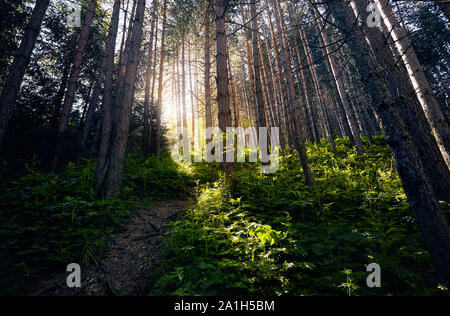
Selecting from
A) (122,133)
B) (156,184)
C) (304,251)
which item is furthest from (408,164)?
(156,184)

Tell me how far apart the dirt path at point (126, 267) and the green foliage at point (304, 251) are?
384 millimetres

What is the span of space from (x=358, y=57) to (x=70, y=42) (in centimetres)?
1465

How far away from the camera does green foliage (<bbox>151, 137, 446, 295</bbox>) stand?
7.10 feet

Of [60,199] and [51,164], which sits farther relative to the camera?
[51,164]

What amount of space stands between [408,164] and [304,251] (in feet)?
5.64

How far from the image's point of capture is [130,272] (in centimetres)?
309

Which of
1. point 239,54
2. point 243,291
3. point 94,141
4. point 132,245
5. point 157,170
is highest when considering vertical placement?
point 239,54

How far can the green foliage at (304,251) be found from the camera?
2.16 m

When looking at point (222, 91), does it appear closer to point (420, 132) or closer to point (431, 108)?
point (420, 132)

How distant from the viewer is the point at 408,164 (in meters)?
2.37

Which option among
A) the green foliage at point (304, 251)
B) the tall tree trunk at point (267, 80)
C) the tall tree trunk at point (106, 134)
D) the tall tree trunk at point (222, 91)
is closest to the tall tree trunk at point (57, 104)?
the tall tree trunk at point (106, 134)

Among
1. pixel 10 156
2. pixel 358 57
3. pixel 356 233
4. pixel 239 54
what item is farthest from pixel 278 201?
pixel 239 54

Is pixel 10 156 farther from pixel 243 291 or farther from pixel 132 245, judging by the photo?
pixel 243 291

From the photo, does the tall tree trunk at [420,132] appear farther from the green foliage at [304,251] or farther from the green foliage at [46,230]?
the green foliage at [46,230]
